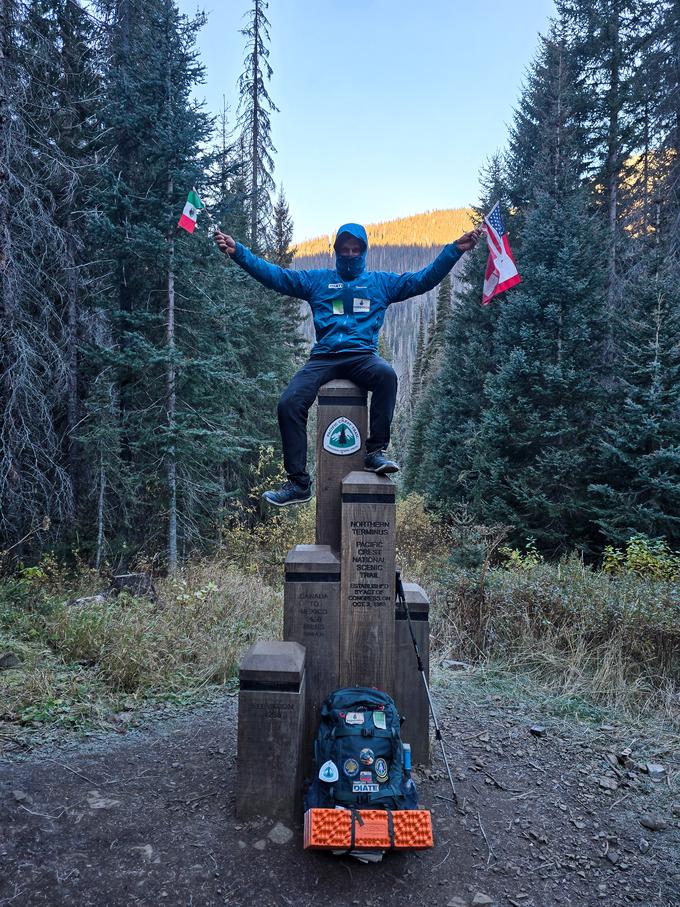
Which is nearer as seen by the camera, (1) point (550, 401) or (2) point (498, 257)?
(2) point (498, 257)

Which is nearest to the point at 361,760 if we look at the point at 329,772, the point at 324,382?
the point at 329,772

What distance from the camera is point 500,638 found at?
605cm

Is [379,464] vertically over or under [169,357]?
under

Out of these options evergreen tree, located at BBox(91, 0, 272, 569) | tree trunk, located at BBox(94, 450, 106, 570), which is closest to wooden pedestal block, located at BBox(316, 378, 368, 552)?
evergreen tree, located at BBox(91, 0, 272, 569)

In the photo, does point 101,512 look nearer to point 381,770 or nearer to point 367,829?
point 381,770

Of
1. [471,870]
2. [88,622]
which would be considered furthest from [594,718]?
[88,622]

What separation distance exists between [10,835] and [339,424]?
298cm

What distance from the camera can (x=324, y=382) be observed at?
12.1ft

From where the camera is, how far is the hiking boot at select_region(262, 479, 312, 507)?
368 cm

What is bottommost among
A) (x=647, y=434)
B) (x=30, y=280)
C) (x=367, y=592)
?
(x=367, y=592)

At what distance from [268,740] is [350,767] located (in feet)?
1.70

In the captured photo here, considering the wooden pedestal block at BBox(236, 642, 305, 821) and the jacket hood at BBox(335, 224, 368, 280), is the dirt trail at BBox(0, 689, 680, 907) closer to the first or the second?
the wooden pedestal block at BBox(236, 642, 305, 821)

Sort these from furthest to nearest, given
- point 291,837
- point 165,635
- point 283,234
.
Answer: point 283,234 < point 165,635 < point 291,837

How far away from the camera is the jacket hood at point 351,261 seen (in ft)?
12.2
